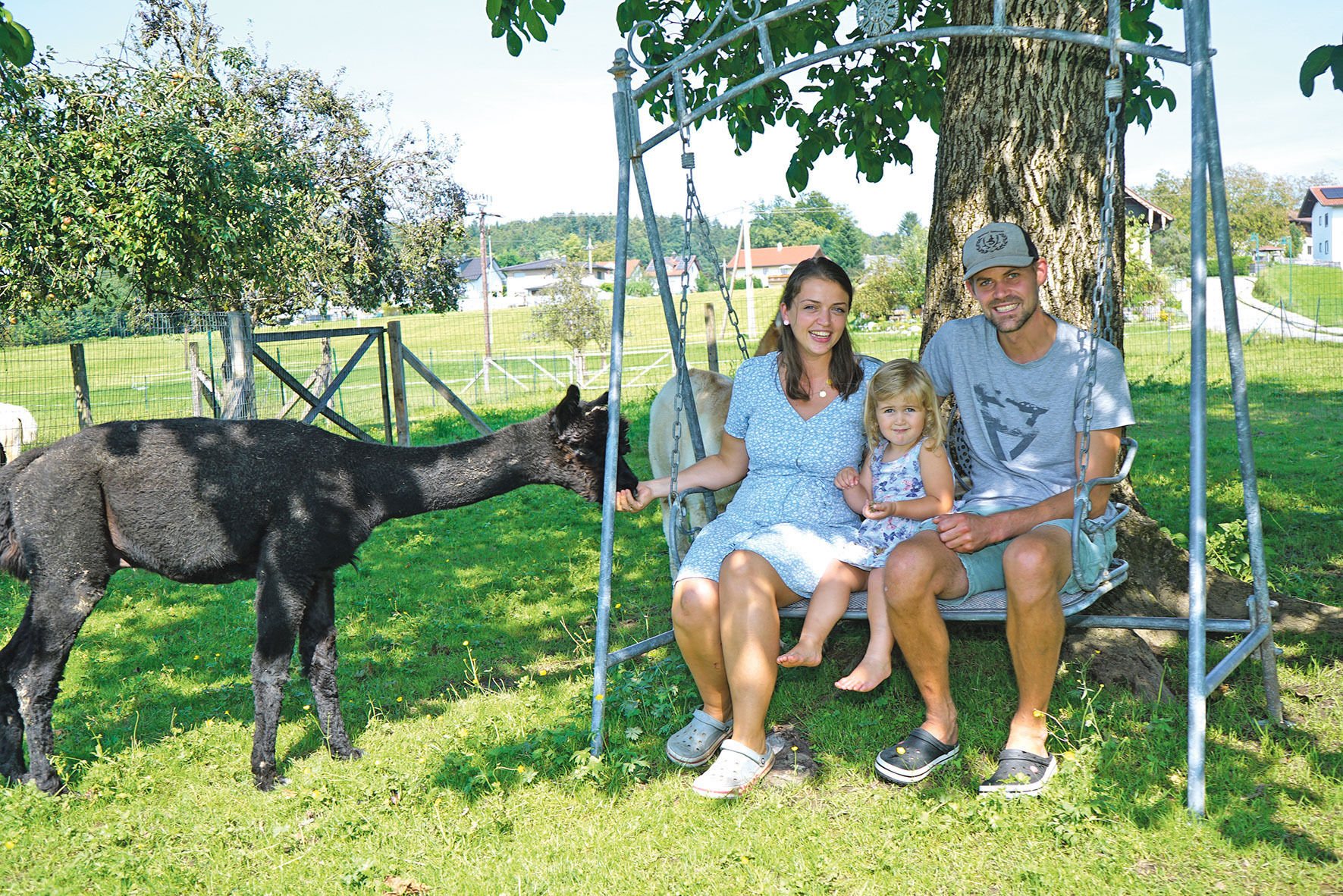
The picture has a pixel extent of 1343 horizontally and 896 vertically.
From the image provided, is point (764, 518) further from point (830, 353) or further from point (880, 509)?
point (830, 353)

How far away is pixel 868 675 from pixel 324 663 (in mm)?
2384

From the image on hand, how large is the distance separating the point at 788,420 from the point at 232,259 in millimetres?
10141

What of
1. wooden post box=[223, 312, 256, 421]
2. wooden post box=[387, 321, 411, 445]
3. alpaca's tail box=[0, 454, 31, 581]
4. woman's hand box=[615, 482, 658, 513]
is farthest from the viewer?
wooden post box=[387, 321, 411, 445]

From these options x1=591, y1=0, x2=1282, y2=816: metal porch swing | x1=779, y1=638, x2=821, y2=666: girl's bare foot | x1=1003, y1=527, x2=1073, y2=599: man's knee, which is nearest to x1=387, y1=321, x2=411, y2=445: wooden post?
x1=591, y1=0, x2=1282, y2=816: metal porch swing

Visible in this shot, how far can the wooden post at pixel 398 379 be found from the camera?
38.9 ft

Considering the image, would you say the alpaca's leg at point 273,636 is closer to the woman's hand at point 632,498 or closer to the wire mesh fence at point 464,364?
the woman's hand at point 632,498

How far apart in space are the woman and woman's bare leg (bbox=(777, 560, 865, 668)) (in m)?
0.04

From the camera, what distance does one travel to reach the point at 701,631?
3.59 metres

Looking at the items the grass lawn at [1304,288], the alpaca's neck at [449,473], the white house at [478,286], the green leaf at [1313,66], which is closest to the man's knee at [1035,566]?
the green leaf at [1313,66]

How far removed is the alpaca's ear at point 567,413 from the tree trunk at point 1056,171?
6.58 ft

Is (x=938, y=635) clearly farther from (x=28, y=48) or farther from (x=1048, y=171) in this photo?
(x=28, y=48)

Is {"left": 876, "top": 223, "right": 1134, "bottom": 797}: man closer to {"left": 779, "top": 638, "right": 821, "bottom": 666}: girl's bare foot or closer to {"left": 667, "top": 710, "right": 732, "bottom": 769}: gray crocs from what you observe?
{"left": 779, "top": 638, "right": 821, "bottom": 666}: girl's bare foot

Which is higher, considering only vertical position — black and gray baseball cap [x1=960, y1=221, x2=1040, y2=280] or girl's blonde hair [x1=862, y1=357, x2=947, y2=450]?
black and gray baseball cap [x1=960, y1=221, x2=1040, y2=280]

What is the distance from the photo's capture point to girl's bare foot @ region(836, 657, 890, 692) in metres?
3.36
